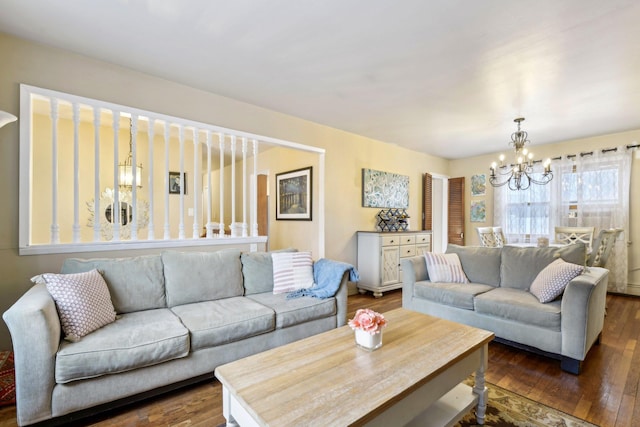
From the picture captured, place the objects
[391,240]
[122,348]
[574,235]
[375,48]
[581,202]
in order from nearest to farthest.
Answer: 1. [122,348]
2. [375,48]
3. [574,235]
4. [391,240]
5. [581,202]

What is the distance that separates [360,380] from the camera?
4.25 feet

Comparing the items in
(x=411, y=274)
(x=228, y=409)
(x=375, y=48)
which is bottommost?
(x=228, y=409)

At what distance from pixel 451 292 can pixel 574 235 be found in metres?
2.51

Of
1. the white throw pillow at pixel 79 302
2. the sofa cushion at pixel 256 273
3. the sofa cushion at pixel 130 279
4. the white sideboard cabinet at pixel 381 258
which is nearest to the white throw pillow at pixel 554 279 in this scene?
the white sideboard cabinet at pixel 381 258

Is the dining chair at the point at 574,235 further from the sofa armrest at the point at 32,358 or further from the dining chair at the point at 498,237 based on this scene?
the sofa armrest at the point at 32,358

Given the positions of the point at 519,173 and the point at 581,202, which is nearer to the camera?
the point at 519,173

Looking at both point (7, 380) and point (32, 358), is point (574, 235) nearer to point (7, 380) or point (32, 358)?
point (32, 358)

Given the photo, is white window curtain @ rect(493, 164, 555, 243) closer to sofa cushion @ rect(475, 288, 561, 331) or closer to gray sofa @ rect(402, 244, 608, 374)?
gray sofa @ rect(402, 244, 608, 374)

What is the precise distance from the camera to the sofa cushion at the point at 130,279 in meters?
2.16

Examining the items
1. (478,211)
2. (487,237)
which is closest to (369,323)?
(487,237)

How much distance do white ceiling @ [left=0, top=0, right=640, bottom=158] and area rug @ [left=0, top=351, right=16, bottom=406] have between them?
230cm

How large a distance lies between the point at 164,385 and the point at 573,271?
10.2ft

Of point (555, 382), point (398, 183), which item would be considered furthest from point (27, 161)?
point (398, 183)

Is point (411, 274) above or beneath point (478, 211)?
beneath
